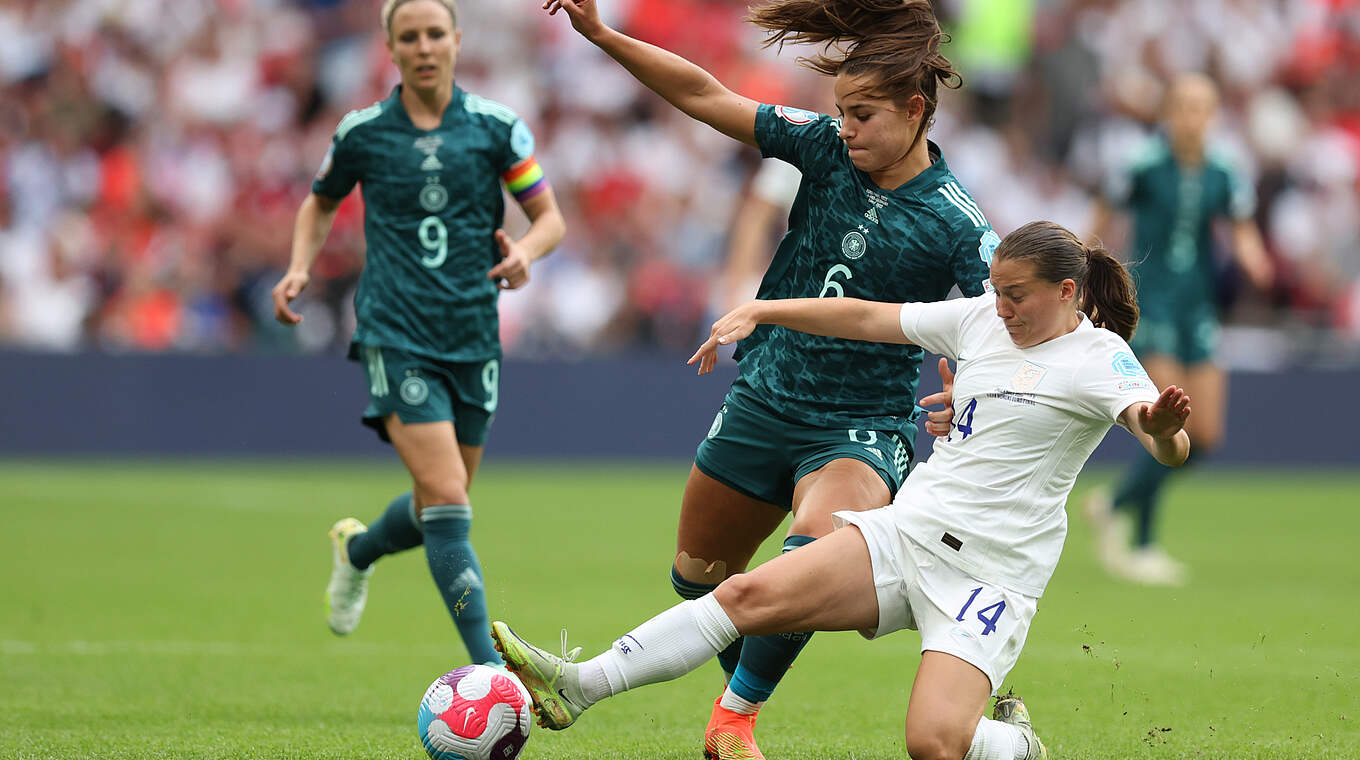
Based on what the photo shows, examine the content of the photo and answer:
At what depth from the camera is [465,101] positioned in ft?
21.0

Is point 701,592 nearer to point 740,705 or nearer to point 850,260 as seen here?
point 740,705

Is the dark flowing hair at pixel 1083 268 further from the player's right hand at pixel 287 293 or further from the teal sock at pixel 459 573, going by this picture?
the player's right hand at pixel 287 293

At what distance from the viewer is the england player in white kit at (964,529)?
14.1ft

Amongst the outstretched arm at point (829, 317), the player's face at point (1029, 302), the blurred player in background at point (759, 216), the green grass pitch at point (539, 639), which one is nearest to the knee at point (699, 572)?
the green grass pitch at point (539, 639)

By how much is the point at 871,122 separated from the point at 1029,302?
2.57ft

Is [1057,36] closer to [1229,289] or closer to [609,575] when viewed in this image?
[1229,289]

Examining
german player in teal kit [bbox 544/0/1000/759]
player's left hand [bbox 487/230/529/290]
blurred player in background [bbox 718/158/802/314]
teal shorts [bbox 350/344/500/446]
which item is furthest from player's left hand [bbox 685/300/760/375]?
blurred player in background [bbox 718/158/802/314]

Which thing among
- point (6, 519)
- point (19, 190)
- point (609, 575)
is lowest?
point (6, 519)

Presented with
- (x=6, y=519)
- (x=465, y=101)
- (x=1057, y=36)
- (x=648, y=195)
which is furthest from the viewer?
(x=1057, y=36)

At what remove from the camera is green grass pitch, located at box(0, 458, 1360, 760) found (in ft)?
17.5

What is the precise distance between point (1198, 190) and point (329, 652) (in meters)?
5.96

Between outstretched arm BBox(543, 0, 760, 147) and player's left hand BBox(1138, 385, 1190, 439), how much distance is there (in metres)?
1.63

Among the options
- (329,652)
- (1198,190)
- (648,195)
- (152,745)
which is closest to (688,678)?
(329,652)

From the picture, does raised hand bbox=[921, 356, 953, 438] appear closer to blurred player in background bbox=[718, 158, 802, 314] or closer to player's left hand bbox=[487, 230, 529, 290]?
player's left hand bbox=[487, 230, 529, 290]
